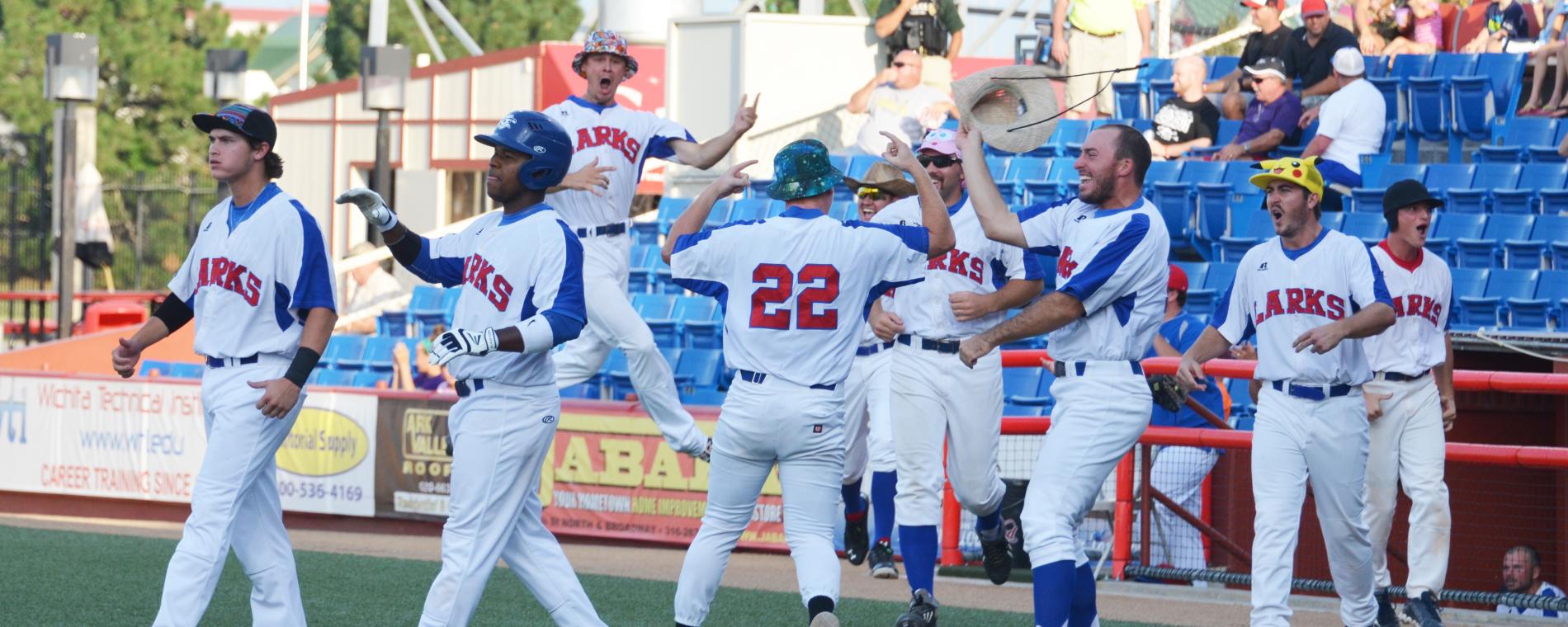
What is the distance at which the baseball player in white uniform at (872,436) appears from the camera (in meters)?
8.59

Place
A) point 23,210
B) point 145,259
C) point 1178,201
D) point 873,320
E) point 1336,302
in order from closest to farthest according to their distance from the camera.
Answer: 1. point 1336,302
2. point 873,320
3. point 1178,201
4. point 23,210
5. point 145,259

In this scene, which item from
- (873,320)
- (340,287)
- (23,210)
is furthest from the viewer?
(23,210)

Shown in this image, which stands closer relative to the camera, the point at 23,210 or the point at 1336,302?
the point at 1336,302

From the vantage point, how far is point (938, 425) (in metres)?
7.76

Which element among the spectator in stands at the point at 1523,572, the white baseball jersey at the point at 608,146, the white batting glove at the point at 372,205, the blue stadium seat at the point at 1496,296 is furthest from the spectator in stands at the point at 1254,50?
the white batting glove at the point at 372,205

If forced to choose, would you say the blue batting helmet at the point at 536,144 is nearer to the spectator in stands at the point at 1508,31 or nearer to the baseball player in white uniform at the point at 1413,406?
the baseball player in white uniform at the point at 1413,406

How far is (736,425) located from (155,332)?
2.18m

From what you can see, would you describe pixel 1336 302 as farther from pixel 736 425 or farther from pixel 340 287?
pixel 340 287

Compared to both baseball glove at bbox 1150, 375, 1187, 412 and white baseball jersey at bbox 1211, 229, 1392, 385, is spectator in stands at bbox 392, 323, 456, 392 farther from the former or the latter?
white baseball jersey at bbox 1211, 229, 1392, 385

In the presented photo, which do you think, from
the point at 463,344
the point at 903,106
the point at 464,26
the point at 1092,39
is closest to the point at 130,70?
the point at 464,26

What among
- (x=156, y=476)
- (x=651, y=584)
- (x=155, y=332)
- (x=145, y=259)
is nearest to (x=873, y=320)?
(x=651, y=584)

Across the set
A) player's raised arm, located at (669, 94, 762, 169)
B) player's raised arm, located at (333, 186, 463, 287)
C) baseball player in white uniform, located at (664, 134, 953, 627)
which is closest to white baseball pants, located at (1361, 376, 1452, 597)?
baseball player in white uniform, located at (664, 134, 953, 627)

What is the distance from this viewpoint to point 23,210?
30859 millimetres

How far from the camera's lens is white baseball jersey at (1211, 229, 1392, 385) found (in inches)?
281
